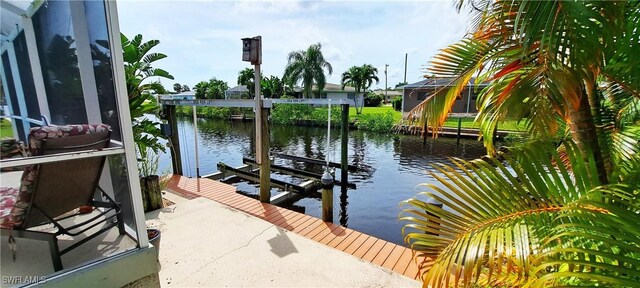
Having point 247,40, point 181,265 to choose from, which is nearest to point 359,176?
point 247,40

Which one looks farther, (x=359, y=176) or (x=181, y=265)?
(x=359, y=176)

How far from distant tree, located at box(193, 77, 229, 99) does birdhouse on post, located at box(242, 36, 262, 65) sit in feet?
116

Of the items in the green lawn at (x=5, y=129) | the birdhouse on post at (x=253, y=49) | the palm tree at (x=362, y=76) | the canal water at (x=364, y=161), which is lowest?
the canal water at (x=364, y=161)

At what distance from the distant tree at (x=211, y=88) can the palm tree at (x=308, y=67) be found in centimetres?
1351

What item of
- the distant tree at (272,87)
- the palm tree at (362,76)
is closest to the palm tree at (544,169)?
the distant tree at (272,87)

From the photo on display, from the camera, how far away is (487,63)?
199 cm

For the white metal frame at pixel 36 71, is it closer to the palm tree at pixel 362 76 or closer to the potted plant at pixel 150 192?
the potted plant at pixel 150 192

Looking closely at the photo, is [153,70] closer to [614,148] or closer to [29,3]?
[29,3]

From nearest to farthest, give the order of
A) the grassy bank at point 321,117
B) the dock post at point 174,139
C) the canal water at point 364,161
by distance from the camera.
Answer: the dock post at point 174,139, the canal water at point 364,161, the grassy bank at point 321,117

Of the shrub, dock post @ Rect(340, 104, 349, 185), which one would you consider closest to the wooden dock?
dock post @ Rect(340, 104, 349, 185)

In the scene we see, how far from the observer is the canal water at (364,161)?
7211 mm

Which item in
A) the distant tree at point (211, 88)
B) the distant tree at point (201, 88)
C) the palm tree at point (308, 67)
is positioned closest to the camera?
the palm tree at point (308, 67)

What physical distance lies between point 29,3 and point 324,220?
13.9 ft

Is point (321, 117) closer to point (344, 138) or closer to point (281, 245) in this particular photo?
point (344, 138)
